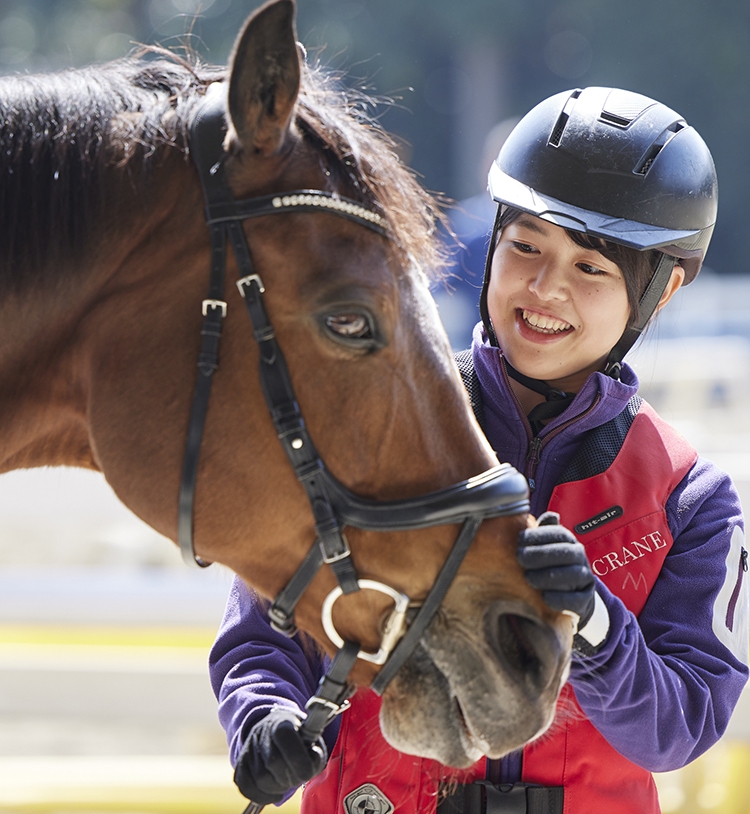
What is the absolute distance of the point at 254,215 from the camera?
1.69 m

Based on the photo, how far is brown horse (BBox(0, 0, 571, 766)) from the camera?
5.45 feet

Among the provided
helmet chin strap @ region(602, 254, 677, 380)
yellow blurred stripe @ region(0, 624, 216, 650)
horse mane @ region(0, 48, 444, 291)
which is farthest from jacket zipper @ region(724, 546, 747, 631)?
yellow blurred stripe @ region(0, 624, 216, 650)

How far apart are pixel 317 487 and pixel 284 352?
239mm

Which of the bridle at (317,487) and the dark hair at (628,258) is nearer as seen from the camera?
the bridle at (317,487)

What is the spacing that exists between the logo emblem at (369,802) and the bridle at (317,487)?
24cm

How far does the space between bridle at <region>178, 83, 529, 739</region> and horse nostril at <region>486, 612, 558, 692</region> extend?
11 centimetres

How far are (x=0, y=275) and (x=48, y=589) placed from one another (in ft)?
9.51

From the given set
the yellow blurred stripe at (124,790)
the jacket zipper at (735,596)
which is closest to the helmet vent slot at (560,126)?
the jacket zipper at (735,596)

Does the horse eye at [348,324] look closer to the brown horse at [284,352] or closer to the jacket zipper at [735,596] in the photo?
the brown horse at [284,352]

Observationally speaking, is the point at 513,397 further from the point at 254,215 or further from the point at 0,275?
the point at 0,275

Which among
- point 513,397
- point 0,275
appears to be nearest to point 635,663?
point 513,397

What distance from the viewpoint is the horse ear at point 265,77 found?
157cm

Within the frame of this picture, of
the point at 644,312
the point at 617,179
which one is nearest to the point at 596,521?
the point at 644,312

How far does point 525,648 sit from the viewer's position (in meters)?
1.69
